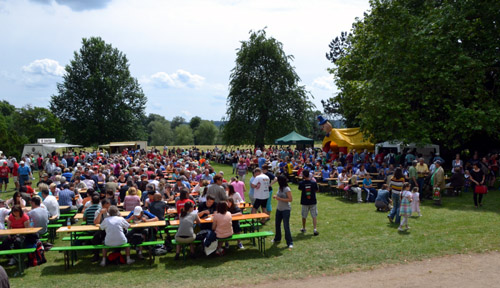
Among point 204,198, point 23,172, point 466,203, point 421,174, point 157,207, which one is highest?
point 23,172

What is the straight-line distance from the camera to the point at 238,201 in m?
9.98

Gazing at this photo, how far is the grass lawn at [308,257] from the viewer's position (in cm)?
686

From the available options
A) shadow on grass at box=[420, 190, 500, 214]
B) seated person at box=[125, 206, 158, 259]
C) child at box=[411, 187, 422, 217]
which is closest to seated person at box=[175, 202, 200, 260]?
seated person at box=[125, 206, 158, 259]

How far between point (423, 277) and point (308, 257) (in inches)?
86.8

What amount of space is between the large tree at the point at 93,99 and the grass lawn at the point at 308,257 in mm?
36311

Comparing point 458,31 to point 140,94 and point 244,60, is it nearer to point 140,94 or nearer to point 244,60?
point 244,60

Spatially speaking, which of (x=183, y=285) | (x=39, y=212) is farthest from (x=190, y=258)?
(x=39, y=212)

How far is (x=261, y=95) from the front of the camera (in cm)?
3738

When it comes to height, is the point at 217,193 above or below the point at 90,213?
above

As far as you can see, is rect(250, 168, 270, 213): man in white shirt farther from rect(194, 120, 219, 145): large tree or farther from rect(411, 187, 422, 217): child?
rect(194, 120, 219, 145): large tree

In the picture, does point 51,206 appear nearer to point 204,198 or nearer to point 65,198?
point 65,198

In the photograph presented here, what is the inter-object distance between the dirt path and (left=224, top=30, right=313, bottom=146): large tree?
3087 centimetres

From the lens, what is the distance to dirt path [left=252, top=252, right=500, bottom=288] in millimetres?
6328

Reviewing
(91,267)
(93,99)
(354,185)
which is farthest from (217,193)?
(93,99)
